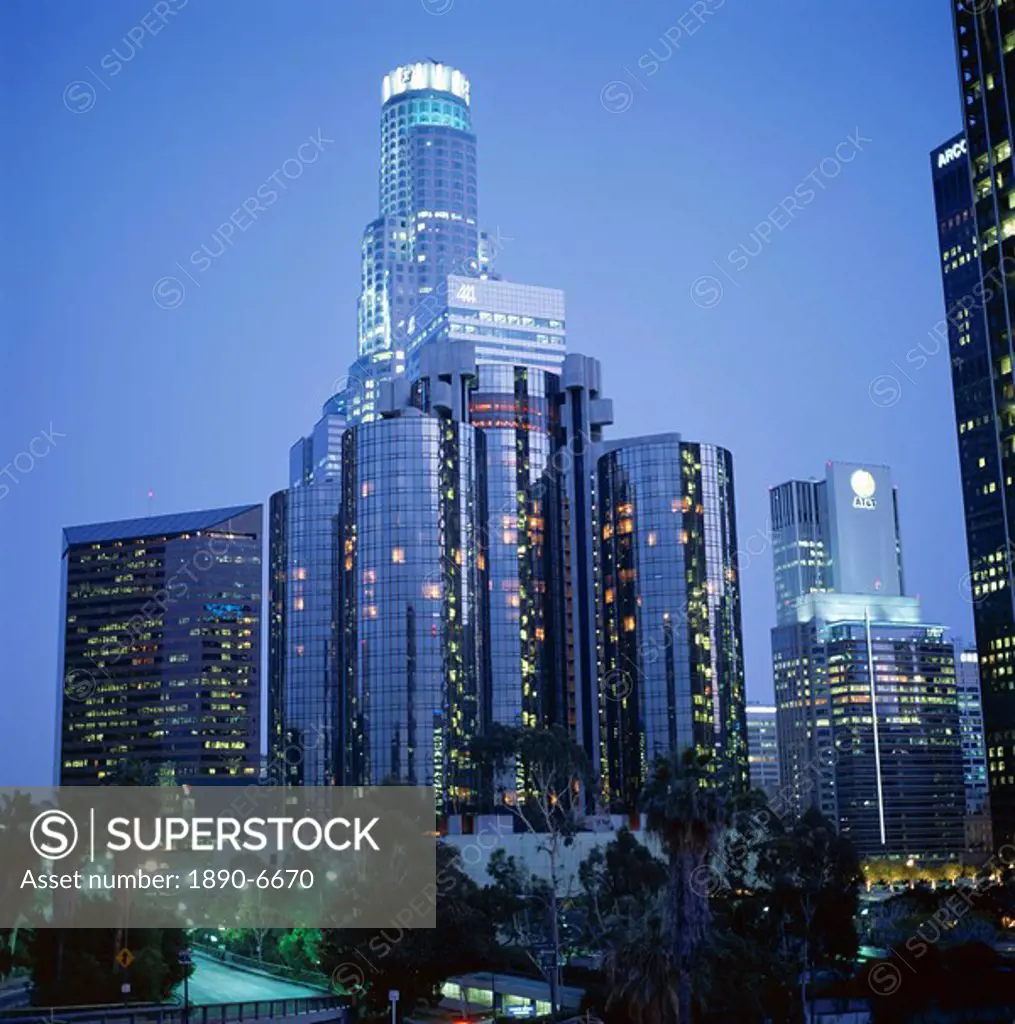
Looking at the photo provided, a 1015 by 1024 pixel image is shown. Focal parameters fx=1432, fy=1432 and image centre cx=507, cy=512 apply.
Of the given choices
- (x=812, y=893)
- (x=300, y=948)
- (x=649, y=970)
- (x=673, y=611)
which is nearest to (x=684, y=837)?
(x=649, y=970)

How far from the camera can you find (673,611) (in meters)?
190

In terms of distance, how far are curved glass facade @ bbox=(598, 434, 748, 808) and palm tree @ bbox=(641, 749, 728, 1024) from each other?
126887 mm

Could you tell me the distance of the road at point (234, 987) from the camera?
8550 centimetres

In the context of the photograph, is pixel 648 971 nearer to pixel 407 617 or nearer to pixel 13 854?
pixel 13 854

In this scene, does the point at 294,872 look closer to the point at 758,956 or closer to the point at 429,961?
the point at 429,961

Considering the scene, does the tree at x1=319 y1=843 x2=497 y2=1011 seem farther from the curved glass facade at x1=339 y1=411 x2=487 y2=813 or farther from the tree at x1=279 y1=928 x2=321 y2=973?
the curved glass facade at x1=339 y1=411 x2=487 y2=813

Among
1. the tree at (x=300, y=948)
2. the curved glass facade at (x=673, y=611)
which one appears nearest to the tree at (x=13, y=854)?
the tree at (x=300, y=948)

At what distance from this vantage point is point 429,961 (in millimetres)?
74625

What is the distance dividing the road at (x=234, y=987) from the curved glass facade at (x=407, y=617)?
198ft

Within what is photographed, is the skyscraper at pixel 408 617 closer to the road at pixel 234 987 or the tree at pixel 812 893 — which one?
the road at pixel 234 987

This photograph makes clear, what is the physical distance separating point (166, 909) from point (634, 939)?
44664 millimetres

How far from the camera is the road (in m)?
85.5

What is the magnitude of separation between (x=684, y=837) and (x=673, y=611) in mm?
134093

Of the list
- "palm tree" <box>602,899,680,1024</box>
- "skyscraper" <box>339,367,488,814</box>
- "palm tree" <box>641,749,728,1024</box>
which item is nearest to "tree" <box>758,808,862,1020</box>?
"palm tree" <box>641,749,728,1024</box>
